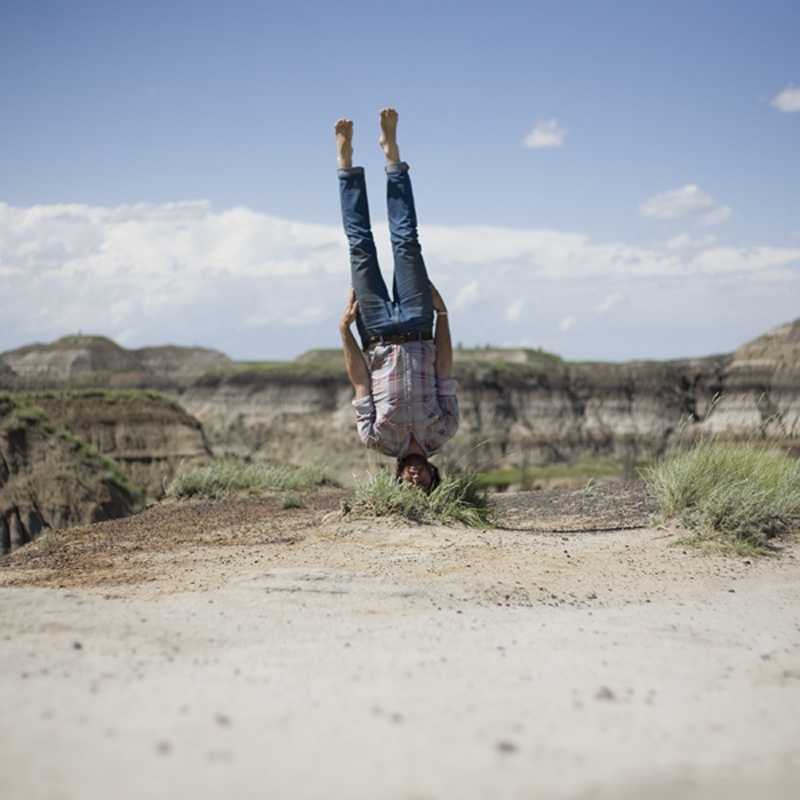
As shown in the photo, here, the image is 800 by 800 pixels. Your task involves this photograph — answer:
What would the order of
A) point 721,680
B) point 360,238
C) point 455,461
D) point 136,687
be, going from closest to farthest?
point 136,687 < point 721,680 < point 360,238 < point 455,461

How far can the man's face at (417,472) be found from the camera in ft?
27.3

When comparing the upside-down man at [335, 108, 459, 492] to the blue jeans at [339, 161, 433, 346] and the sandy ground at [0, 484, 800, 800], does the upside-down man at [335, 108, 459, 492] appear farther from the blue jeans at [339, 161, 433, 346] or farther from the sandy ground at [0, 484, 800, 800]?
the sandy ground at [0, 484, 800, 800]

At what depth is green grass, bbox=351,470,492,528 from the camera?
808cm

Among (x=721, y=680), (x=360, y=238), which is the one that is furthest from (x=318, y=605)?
(x=360, y=238)

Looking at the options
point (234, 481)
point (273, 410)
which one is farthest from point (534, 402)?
point (234, 481)

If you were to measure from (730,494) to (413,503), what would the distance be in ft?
8.17

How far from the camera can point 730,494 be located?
7867mm

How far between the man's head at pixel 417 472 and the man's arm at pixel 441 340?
0.75 metres

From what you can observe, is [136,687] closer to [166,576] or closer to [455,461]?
[166,576]

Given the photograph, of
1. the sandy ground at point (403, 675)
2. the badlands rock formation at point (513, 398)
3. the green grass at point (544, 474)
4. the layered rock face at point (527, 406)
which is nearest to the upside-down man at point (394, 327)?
the sandy ground at point (403, 675)

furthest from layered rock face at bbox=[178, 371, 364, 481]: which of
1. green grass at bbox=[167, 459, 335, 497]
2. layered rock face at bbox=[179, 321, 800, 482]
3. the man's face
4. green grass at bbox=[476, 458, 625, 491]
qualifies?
the man's face

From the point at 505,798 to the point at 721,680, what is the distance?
1.66m

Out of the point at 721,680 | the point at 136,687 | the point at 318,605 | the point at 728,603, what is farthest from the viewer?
the point at 728,603

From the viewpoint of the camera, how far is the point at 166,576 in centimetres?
641
